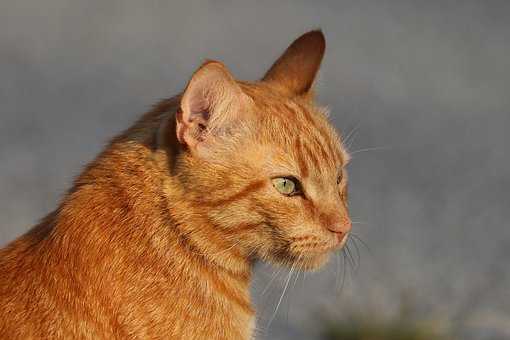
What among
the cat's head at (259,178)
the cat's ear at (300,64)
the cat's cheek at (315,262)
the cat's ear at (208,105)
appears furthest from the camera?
the cat's ear at (300,64)

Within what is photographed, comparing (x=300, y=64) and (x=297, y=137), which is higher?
(x=300, y=64)

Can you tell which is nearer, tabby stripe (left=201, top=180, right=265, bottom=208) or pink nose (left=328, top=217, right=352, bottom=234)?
tabby stripe (left=201, top=180, right=265, bottom=208)

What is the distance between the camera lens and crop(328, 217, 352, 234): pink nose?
6.23 m

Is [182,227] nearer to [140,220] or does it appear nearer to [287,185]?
[140,220]

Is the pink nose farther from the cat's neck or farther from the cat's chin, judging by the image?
the cat's neck

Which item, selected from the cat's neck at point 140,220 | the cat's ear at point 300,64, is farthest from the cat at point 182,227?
the cat's ear at point 300,64

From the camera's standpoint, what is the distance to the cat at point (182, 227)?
5.80 m

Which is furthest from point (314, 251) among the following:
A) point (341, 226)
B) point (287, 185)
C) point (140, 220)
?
point (140, 220)

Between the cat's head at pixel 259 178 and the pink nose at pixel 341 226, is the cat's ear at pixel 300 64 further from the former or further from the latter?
the pink nose at pixel 341 226

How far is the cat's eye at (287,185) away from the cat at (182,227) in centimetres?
1

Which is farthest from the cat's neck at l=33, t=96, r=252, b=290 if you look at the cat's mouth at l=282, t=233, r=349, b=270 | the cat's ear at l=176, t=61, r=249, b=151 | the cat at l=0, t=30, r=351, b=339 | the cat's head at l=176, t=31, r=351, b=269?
the cat's mouth at l=282, t=233, r=349, b=270

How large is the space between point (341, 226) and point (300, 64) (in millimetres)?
1599

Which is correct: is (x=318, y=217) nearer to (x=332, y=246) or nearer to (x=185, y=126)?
(x=332, y=246)

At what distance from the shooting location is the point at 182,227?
6.08m
